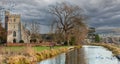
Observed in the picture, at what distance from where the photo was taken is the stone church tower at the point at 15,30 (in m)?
111

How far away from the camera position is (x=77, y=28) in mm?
88000

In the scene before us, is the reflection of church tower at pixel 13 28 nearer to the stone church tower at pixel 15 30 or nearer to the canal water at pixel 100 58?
the stone church tower at pixel 15 30

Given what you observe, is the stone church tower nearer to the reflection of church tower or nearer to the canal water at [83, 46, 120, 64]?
the reflection of church tower

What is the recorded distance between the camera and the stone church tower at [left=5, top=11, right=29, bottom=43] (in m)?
111

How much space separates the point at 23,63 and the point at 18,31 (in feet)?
287

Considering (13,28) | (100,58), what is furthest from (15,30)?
(100,58)

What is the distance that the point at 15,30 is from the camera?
378ft

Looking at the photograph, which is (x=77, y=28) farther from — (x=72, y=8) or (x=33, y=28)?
(x=33, y=28)

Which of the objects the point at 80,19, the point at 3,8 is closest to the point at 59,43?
the point at 80,19

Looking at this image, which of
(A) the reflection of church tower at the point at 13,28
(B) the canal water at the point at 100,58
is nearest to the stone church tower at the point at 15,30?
(A) the reflection of church tower at the point at 13,28

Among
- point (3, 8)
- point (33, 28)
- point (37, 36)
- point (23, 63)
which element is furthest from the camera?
point (33, 28)

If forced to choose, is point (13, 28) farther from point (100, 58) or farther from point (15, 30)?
point (100, 58)

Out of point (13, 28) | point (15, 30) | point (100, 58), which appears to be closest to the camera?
point (100, 58)

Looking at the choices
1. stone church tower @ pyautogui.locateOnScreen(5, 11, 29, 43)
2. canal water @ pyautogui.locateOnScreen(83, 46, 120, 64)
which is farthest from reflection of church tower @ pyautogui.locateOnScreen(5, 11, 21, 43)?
canal water @ pyautogui.locateOnScreen(83, 46, 120, 64)
